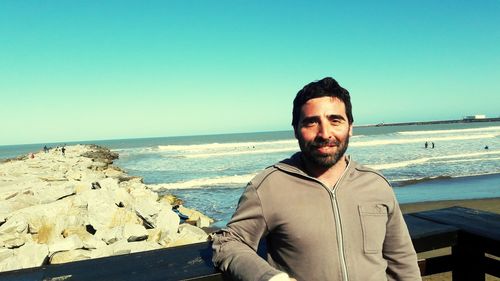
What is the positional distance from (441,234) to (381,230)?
2.32ft

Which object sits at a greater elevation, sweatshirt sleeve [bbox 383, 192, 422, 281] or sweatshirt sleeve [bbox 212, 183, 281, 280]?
sweatshirt sleeve [bbox 212, 183, 281, 280]

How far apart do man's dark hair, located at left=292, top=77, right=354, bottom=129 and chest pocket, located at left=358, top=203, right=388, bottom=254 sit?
508 millimetres

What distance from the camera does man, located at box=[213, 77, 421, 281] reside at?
5.54 ft

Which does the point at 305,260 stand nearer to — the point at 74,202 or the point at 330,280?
the point at 330,280

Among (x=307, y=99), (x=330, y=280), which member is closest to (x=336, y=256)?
(x=330, y=280)

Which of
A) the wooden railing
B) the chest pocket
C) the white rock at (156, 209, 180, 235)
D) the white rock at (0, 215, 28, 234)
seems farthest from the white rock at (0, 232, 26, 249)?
the chest pocket

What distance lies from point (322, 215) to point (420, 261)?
1.19 m

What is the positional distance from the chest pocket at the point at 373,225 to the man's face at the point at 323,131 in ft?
0.92

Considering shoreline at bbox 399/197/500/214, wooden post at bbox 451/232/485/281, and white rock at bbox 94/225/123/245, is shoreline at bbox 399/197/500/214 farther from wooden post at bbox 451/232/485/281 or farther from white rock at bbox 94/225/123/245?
wooden post at bbox 451/232/485/281

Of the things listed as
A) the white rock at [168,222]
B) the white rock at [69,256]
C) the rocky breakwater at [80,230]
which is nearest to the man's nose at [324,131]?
the rocky breakwater at [80,230]

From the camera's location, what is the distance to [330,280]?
167cm

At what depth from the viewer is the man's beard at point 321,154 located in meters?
1.81

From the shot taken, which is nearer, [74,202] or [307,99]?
[307,99]

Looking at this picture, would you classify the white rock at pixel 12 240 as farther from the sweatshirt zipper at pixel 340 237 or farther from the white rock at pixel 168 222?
the sweatshirt zipper at pixel 340 237
